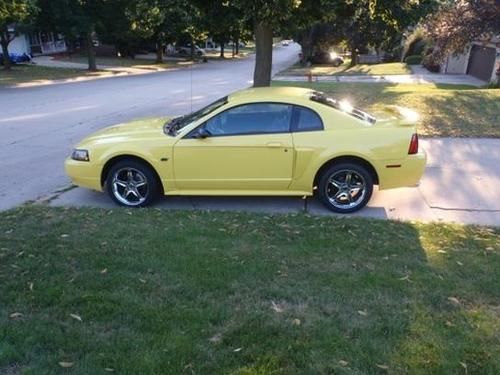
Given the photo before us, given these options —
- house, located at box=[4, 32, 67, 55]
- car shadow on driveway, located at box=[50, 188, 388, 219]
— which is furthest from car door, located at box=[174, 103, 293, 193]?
house, located at box=[4, 32, 67, 55]

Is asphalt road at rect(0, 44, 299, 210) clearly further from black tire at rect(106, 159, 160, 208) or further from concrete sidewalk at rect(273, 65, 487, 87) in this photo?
concrete sidewalk at rect(273, 65, 487, 87)

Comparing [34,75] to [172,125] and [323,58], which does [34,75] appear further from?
[323,58]

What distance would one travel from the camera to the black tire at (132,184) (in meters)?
6.39

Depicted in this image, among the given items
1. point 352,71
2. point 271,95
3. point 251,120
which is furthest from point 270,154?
point 352,71

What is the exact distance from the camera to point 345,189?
632 centimetres

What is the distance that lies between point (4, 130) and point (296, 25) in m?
7.09

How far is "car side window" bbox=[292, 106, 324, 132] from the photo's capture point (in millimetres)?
6176

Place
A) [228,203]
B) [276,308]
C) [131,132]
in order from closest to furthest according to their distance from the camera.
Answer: [276,308]
[131,132]
[228,203]

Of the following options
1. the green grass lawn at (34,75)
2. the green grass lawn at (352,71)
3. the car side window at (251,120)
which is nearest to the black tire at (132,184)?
the car side window at (251,120)

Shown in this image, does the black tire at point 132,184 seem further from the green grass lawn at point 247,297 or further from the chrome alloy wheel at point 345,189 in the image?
the chrome alloy wheel at point 345,189

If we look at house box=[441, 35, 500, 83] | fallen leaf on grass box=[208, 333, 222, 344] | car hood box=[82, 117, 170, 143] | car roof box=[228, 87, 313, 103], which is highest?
car roof box=[228, 87, 313, 103]

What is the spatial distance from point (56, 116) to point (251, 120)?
9592mm

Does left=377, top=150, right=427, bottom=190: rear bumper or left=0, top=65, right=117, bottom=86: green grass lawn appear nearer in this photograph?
left=377, top=150, right=427, bottom=190: rear bumper

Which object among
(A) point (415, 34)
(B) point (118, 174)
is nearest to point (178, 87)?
(B) point (118, 174)
